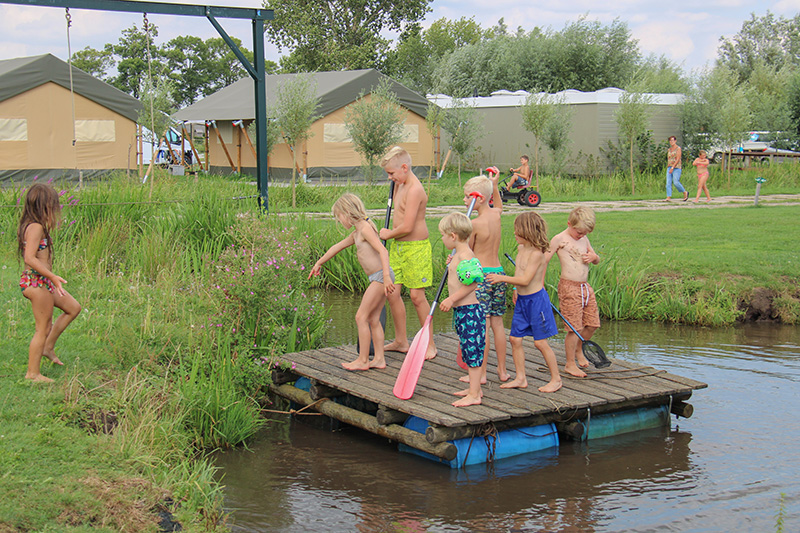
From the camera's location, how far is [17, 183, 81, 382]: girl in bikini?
5.74m

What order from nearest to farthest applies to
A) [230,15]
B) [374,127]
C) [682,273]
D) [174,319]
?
[174,319] < [230,15] < [682,273] < [374,127]

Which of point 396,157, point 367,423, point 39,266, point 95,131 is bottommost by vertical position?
point 367,423

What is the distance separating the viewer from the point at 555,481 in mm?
5402

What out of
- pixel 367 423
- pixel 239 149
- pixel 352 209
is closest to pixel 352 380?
pixel 367 423

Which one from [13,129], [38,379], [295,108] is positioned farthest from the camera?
[13,129]

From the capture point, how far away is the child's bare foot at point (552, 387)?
6.10m

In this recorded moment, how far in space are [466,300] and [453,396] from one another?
0.76 metres

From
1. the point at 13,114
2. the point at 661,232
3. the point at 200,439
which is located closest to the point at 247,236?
the point at 200,439

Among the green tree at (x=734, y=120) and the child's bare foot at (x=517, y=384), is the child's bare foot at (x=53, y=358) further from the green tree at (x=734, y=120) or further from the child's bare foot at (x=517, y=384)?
the green tree at (x=734, y=120)

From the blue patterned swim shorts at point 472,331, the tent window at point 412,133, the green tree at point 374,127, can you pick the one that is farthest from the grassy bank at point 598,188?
the blue patterned swim shorts at point 472,331

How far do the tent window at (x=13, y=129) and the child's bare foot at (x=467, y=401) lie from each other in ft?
68.2

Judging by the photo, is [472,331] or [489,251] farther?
[489,251]

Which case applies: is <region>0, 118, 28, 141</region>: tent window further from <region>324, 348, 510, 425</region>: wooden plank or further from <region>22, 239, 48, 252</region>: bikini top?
<region>324, 348, 510, 425</region>: wooden plank

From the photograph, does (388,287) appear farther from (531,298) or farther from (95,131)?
(95,131)
